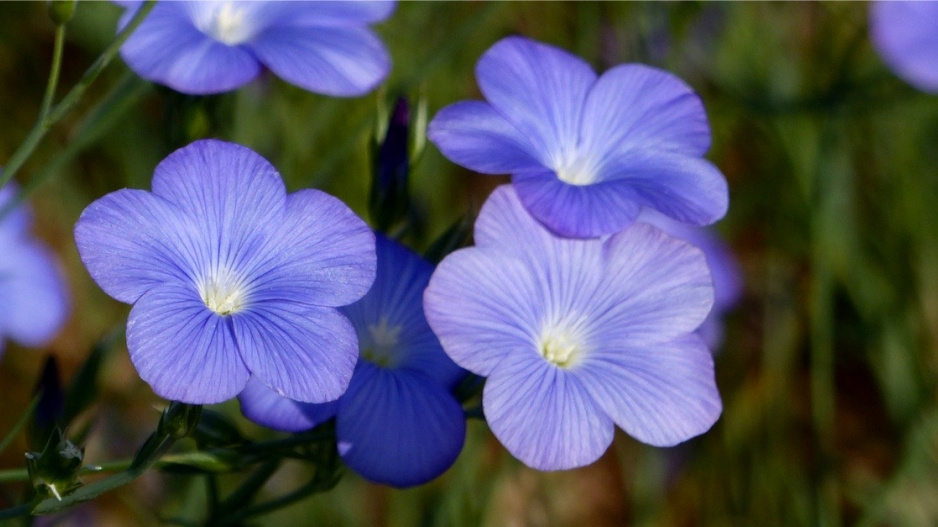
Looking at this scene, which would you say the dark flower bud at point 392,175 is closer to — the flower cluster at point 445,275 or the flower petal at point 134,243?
the flower cluster at point 445,275

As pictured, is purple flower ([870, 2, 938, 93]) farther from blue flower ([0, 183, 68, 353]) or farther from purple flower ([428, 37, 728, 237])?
blue flower ([0, 183, 68, 353])

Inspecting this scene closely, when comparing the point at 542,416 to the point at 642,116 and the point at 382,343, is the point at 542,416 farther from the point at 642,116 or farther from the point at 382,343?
the point at 642,116

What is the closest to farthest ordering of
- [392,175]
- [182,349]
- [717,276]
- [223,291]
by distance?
[182,349] → [223,291] → [392,175] → [717,276]

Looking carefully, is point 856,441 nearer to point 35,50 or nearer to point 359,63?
point 359,63

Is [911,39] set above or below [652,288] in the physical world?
below

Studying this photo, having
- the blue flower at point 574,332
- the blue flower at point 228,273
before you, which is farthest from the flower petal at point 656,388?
the blue flower at point 228,273

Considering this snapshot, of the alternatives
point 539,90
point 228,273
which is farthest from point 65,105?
point 539,90
